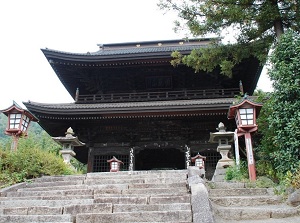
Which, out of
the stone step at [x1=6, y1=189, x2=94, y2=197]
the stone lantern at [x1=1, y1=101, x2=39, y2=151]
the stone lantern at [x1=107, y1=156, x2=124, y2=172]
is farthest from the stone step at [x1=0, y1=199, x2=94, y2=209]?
the stone lantern at [x1=107, y1=156, x2=124, y2=172]

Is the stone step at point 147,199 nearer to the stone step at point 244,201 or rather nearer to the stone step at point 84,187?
the stone step at point 244,201

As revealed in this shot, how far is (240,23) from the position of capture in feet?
32.0

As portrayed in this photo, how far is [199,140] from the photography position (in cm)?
1398

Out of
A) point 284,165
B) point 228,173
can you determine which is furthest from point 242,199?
point 228,173

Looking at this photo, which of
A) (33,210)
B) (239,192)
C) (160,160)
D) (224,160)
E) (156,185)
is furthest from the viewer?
(160,160)

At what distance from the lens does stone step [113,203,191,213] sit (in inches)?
202

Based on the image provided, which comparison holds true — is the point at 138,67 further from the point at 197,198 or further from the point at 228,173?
the point at 197,198

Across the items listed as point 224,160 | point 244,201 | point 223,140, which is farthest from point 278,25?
point 244,201

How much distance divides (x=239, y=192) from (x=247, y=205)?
600 millimetres

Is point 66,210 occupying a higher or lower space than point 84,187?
lower

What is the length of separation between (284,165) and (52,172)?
5969mm

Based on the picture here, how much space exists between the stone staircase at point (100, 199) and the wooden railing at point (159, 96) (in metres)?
7.31

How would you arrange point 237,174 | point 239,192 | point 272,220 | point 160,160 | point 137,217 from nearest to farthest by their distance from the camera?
point 137,217 < point 272,220 < point 239,192 < point 237,174 < point 160,160

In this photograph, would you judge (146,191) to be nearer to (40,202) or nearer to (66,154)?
(40,202)
